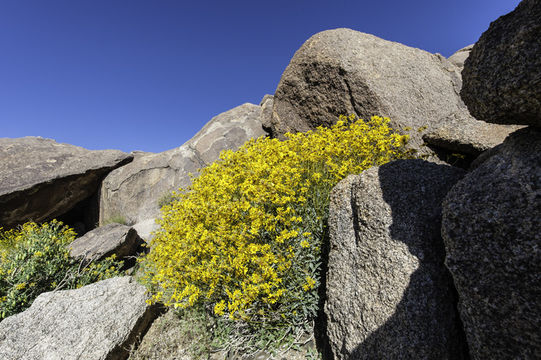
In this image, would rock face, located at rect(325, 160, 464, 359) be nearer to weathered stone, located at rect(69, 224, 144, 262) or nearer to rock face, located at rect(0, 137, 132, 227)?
weathered stone, located at rect(69, 224, 144, 262)

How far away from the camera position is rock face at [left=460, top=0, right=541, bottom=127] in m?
1.62

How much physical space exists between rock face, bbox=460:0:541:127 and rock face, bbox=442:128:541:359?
30cm

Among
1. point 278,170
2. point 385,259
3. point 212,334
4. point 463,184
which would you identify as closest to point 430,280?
point 385,259

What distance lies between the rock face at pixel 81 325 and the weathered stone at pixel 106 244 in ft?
6.48

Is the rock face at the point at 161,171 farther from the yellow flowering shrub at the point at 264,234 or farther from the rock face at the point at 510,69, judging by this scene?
the rock face at the point at 510,69

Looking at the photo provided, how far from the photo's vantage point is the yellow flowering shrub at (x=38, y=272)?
474 centimetres

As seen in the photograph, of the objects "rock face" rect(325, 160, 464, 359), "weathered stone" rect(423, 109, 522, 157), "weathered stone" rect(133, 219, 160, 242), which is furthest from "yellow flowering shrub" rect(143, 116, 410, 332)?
"weathered stone" rect(133, 219, 160, 242)

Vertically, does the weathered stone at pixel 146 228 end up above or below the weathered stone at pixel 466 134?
below

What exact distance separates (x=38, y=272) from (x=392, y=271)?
6483mm

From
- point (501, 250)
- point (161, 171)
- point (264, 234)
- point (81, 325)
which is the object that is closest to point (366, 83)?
point (264, 234)

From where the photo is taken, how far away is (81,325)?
12.8 feet

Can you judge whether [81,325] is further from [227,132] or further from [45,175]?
[227,132]

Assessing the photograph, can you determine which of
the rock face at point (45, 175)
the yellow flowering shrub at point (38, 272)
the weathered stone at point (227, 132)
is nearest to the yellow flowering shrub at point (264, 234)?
the yellow flowering shrub at point (38, 272)

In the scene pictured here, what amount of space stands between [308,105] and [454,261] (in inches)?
218
